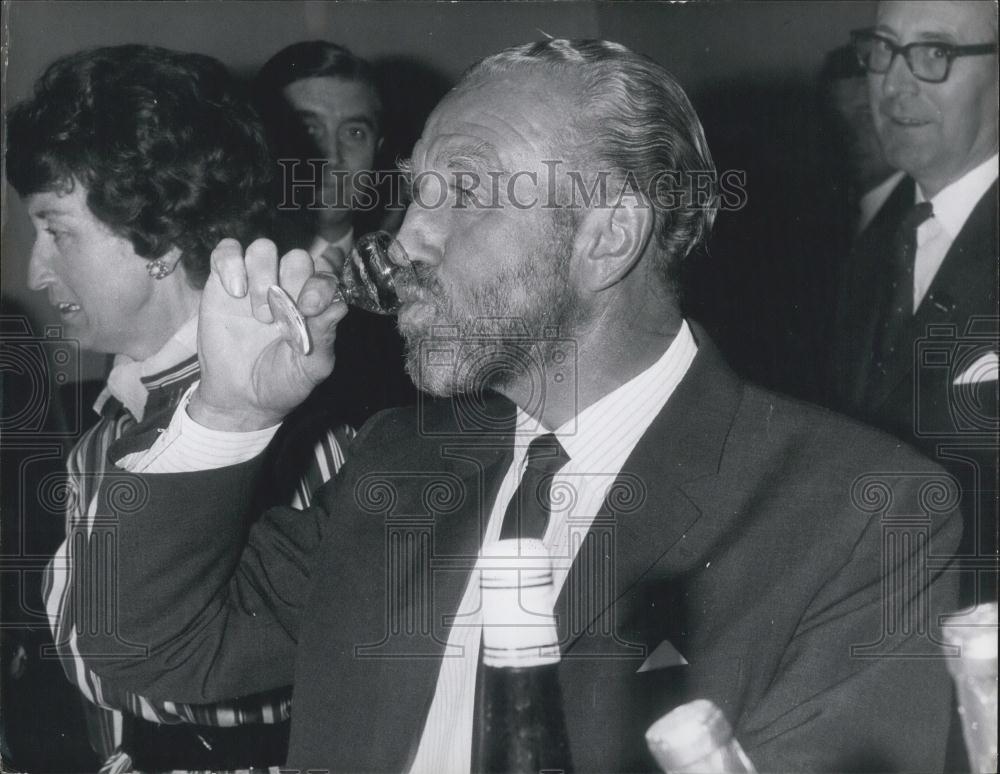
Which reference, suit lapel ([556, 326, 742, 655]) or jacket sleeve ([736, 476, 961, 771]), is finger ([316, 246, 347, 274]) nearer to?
suit lapel ([556, 326, 742, 655])

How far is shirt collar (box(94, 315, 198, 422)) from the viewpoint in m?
1.19

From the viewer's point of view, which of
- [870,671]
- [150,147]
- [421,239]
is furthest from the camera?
[150,147]

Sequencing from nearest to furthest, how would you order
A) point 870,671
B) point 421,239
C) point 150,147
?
point 870,671
point 421,239
point 150,147

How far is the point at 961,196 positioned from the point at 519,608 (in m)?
0.88

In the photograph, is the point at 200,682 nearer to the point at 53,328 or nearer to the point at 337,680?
the point at 337,680

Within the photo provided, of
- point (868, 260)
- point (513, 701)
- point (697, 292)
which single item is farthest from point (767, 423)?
point (513, 701)

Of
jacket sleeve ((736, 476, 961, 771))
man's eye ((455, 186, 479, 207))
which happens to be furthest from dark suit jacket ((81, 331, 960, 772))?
man's eye ((455, 186, 479, 207))

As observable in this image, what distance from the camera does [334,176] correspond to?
1258 millimetres

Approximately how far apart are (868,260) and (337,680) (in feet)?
2.61

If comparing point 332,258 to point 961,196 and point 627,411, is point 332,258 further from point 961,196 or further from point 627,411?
point 961,196

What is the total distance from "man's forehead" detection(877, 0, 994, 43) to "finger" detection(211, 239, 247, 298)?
0.78 meters

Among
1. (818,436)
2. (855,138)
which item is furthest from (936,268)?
(818,436)

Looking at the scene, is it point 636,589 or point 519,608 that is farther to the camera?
point 636,589

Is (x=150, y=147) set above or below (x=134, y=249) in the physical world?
above
